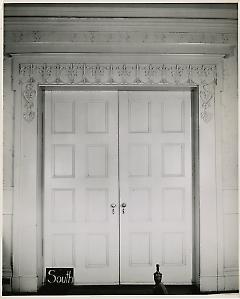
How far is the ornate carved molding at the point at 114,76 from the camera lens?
179 centimetres

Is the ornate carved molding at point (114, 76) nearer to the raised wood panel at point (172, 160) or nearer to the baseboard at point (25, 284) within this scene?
the raised wood panel at point (172, 160)

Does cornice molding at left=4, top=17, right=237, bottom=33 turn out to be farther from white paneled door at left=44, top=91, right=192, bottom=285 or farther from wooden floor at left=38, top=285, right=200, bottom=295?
wooden floor at left=38, top=285, right=200, bottom=295

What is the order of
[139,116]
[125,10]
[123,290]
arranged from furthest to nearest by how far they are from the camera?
[139,116] < [123,290] < [125,10]

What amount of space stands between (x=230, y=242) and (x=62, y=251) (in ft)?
2.14

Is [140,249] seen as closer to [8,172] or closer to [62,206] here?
[62,206]

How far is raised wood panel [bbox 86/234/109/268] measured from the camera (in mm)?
1731

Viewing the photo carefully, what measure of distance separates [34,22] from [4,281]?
3.26ft

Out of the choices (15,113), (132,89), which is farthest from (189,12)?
(15,113)

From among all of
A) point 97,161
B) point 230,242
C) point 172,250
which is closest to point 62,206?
point 97,161

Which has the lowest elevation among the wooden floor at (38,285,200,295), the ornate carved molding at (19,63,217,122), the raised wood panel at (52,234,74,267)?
the wooden floor at (38,285,200,295)

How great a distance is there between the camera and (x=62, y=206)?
5.82 ft

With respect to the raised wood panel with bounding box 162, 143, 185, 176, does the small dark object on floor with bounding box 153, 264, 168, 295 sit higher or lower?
lower

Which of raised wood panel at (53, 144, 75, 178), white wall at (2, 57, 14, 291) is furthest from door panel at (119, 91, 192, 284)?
white wall at (2, 57, 14, 291)

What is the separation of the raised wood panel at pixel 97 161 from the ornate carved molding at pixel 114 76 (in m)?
0.28
